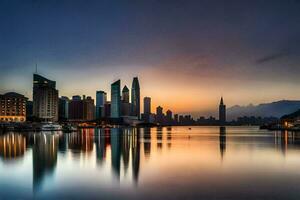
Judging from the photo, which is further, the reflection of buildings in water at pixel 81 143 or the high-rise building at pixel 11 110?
the high-rise building at pixel 11 110

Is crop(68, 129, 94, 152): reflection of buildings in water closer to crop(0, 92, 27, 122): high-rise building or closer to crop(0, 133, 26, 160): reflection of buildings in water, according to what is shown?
crop(0, 133, 26, 160): reflection of buildings in water

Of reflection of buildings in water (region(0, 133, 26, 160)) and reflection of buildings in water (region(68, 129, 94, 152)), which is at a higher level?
reflection of buildings in water (region(0, 133, 26, 160))

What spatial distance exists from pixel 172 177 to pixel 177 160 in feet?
35.6

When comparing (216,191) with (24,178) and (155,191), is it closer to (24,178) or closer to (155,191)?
(155,191)

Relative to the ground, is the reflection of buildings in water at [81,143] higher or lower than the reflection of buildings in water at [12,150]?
lower

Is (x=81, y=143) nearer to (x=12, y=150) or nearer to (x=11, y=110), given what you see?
(x=12, y=150)

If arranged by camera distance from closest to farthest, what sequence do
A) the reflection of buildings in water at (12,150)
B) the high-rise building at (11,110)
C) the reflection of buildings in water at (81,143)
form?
the reflection of buildings in water at (12,150)
the reflection of buildings in water at (81,143)
the high-rise building at (11,110)

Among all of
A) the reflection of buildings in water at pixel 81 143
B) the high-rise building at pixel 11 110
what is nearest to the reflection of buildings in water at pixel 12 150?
the reflection of buildings in water at pixel 81 143

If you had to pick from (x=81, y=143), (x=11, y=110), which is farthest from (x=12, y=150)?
(x=11, y=110)

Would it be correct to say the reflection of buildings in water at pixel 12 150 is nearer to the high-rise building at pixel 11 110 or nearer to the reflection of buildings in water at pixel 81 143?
the reflection of buildings in water at pixel 81 143

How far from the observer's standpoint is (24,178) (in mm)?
22391

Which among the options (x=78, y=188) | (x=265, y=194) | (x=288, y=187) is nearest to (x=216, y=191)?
(x=265, y=194)

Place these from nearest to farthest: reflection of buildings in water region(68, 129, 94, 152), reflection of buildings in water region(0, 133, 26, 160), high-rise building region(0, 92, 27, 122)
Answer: reflection of buildings in water region(0, 133, 26, 160) < reflection of buildings in water region(68, 129, 94, 152) < high-rise building region(0, 92, 27, 122)

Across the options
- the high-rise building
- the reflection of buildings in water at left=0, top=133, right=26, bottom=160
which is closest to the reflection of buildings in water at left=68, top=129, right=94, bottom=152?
the reflection of buildings in water at left=0, top=133, right=26, bottom=160
